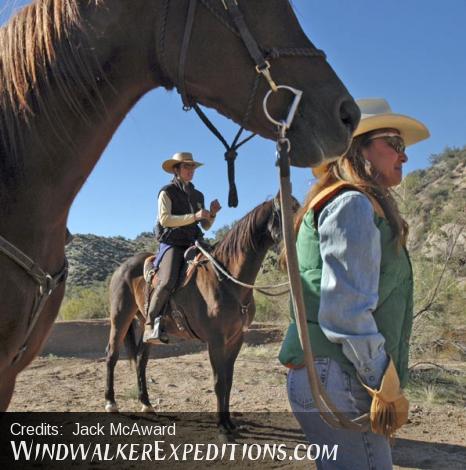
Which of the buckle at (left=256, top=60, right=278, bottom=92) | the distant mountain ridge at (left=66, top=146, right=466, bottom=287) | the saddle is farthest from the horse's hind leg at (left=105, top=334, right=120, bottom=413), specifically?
the distant mountain ridge at (left=66, top=146, right=466, bottom=287)

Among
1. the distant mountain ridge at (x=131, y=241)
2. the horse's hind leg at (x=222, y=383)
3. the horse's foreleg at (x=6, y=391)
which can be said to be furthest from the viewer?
the distant mountain ridge at (x=131, y=241)

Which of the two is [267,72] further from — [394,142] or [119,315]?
[119,315]

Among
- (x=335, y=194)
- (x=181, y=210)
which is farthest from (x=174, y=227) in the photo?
(x=335, y=194)

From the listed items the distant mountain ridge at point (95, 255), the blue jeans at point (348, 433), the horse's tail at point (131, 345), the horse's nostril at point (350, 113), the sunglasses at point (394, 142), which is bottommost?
the horse's tail at point (131, 345)

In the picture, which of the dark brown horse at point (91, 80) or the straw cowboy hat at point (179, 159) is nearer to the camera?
the dark brown horse at point (91, 80)

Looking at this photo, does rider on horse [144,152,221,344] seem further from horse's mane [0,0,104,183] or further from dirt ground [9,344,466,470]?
horse's mane [0,0,104,183]

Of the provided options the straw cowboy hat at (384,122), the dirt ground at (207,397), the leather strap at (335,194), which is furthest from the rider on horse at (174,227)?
the leather strap at (335,194)

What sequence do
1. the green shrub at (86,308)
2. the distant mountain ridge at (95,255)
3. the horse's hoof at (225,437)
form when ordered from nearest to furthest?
the horse's hoof at (225,437) < the green shrub at (86,308) < the distant mountain ridge at (95,255)

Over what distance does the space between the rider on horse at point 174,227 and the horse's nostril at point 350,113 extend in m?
4.25

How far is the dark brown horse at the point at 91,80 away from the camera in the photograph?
1.77 metres

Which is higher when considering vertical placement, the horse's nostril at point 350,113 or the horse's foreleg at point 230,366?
the horse's nostril at point 350,113

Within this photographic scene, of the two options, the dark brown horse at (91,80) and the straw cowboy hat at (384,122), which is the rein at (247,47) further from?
the straw cowboy hat at (384,122)

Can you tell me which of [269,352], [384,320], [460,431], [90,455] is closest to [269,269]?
[269,352]

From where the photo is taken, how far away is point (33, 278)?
1.81m
